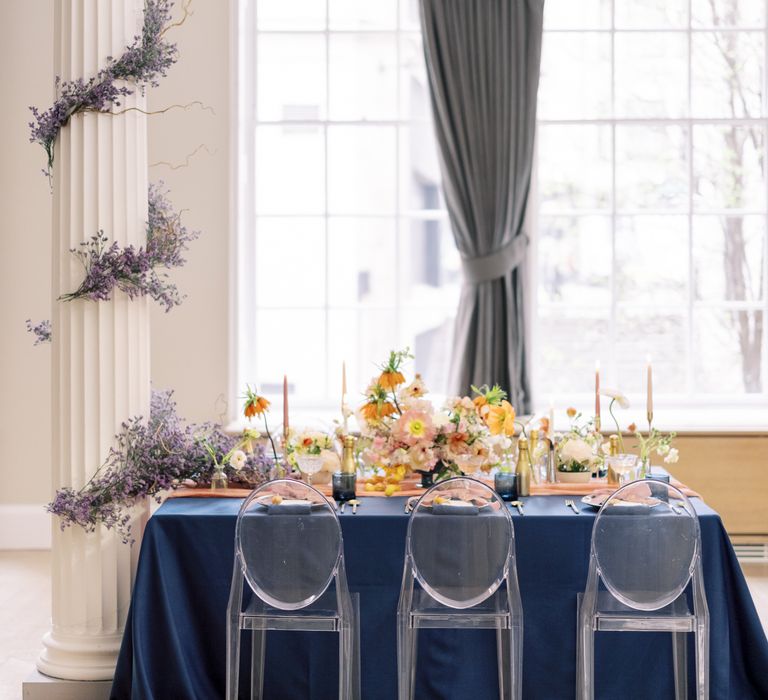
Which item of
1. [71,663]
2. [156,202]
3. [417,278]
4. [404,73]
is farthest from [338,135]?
[71,663]

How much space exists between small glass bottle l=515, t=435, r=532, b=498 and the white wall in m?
2.37

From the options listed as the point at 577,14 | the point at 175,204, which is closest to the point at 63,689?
the point at 175,204

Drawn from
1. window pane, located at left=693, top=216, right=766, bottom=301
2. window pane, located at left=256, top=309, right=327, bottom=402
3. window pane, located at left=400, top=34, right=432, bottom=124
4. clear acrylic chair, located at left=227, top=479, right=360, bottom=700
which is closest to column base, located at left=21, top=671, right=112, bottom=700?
clear acrylic chair, located at left=227, top=479, right=360, bottom=700

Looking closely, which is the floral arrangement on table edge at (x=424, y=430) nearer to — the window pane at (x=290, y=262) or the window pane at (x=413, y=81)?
the window pane at (x=290, y=262)

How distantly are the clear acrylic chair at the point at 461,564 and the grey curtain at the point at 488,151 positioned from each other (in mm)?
2357

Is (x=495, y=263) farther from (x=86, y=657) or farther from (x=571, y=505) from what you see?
(x=86, y=657)

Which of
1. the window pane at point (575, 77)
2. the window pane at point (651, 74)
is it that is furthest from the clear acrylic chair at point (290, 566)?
the window pane at point (651, 74)

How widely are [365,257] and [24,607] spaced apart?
2445 millimetres

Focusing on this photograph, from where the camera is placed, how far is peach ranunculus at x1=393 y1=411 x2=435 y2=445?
3344mm

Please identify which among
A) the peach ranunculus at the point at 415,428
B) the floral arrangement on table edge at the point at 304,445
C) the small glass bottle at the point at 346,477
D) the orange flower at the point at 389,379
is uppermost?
the orange flower at the point at 389,379

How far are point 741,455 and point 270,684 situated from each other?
2946 millimetres

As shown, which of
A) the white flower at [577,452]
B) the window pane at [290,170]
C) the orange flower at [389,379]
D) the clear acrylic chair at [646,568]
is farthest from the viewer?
the window pane at [290,170]

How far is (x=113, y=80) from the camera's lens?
3336 millimetres

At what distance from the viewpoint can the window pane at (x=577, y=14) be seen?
5.62 m
